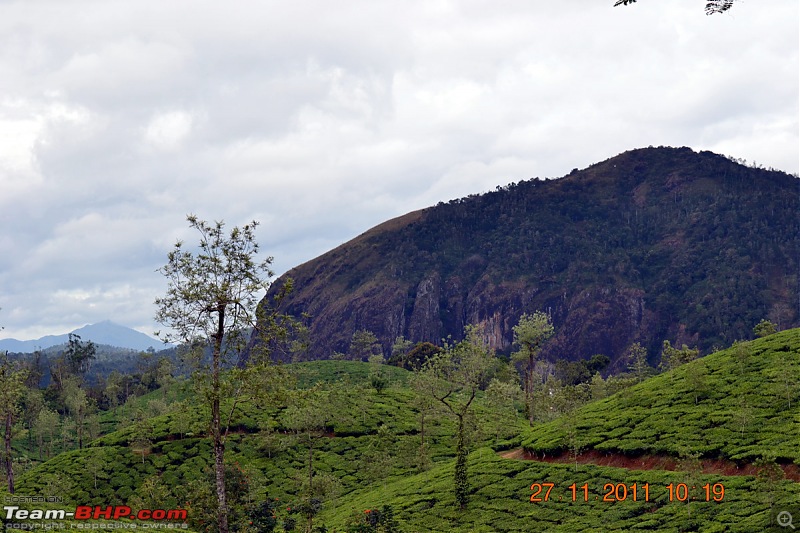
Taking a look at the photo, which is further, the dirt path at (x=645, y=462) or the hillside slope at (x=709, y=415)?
the hillside slope at (x=709, y=415)

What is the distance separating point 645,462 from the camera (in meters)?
46.5

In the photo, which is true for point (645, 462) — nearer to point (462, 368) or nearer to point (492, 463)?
point (492, 463)

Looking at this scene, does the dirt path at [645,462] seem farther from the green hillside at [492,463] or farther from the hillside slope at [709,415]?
the hillside slope at [709,415]

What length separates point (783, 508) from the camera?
1278 inches

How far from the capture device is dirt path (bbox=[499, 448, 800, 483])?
40531 mm

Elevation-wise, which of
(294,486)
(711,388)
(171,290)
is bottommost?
(294,486)

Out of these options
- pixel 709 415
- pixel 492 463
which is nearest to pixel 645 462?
pixel 709 415

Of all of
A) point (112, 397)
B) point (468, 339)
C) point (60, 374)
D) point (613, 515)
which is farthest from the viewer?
point (60, 374)

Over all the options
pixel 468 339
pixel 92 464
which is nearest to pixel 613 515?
pixel 468 339

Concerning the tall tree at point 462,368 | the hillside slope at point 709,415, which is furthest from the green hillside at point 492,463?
the tall tree at point 462,368

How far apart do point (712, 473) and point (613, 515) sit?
7493 millimetres

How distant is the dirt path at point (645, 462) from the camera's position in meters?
40.5

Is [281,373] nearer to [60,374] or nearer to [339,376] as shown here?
[339,376]

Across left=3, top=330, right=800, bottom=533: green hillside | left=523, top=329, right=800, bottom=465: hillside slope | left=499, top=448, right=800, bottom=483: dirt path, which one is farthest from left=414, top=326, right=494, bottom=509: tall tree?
left=523, top=329, right=800, bottom=465: hillside slope
